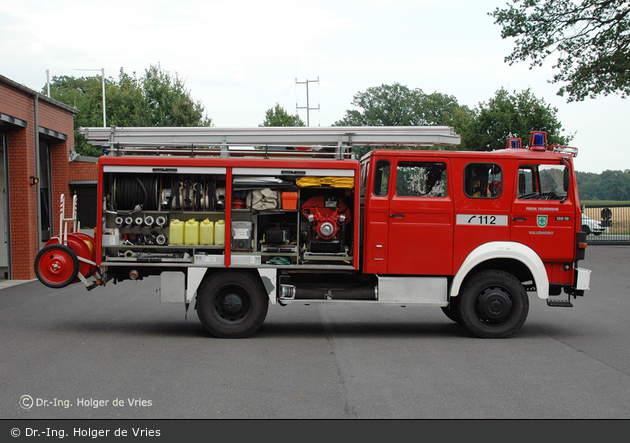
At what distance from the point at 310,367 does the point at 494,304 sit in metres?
3.04

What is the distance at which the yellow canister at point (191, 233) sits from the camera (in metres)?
8.41

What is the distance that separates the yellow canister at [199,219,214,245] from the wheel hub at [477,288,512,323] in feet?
12.7

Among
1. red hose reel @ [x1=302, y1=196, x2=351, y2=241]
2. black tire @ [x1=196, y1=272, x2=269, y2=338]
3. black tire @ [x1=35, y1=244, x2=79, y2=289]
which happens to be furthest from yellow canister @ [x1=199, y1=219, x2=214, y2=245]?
black tire @ [x1=35, y1=244, x2=79, y2=289]

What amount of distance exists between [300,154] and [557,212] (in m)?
3.73

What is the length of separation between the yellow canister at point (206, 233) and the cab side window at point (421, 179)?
2.68 meters

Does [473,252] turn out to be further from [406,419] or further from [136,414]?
[136,414]

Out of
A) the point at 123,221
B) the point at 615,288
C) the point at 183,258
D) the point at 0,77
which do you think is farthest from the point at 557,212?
the point at 0,77

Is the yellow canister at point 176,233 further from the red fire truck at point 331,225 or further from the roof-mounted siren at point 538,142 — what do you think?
the roof-mounted siren at point 538,142

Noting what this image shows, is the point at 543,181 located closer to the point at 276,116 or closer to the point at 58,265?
the point at 58,265

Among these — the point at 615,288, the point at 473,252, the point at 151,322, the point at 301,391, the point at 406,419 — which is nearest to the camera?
the point at 406,419

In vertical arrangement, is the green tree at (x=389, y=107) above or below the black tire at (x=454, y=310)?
above

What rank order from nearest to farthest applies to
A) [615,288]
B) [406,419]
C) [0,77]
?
[406,419] → [0,77] → [615,288]

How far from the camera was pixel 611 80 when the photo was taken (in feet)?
70.7

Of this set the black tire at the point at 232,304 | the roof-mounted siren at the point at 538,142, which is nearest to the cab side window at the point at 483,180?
the roof-mounted siren at the point at 538,142
